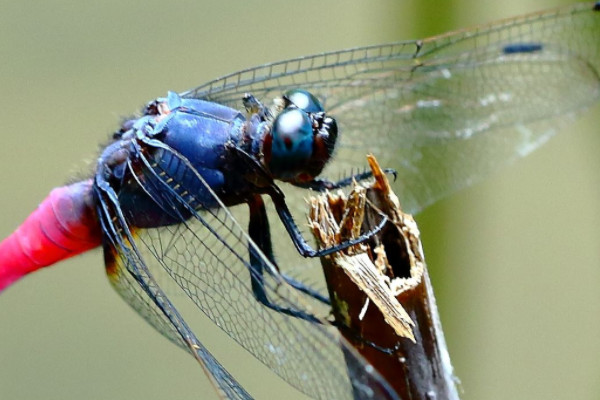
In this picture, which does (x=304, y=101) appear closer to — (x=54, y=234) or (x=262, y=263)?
(x=262, y=263)

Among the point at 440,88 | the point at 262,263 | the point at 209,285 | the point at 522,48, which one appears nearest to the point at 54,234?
the point at 209,285

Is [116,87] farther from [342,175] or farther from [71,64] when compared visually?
[342,175]

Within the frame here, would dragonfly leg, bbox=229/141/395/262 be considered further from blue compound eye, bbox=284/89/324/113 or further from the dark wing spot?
the dark wing spot

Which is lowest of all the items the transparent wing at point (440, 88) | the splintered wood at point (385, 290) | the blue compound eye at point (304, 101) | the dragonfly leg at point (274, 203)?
the splintered wood at point (385, 290)

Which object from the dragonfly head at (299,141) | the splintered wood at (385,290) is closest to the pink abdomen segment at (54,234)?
the dragonfly head at (299,141)

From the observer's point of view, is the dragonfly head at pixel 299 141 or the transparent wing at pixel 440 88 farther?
the transparent wing at pixel 440 88

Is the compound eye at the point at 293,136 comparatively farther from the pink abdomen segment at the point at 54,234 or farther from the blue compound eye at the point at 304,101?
the pink abdomen segment at the point at 54,234

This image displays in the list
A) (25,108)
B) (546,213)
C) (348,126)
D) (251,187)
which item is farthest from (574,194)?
(25,108)
